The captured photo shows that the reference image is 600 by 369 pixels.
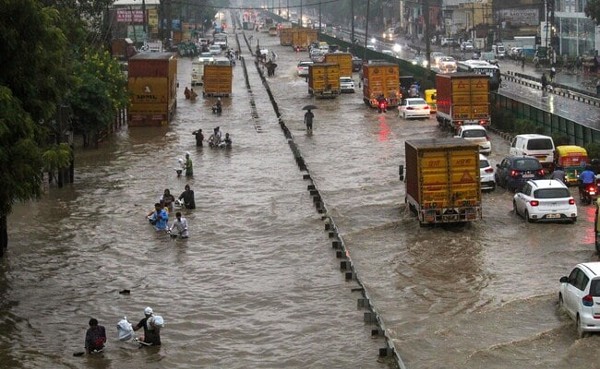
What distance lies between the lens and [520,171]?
120 ft

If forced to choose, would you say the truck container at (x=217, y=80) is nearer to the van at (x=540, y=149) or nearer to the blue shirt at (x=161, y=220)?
the van at (x=540, y=149)

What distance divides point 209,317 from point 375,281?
4.47 m

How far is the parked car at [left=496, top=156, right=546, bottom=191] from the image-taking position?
36.2 meters

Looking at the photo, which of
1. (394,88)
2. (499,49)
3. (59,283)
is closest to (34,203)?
(59,283)

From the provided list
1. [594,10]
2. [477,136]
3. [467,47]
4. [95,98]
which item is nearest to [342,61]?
[594,10]

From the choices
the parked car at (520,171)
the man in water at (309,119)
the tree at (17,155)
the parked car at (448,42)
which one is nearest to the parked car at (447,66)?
the man in water at (309,119)

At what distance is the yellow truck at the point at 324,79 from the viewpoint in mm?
73812

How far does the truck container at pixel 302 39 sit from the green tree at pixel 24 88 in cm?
11340

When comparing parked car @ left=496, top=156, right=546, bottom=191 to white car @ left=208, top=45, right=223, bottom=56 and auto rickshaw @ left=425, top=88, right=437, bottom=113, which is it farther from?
white car @ left=208, top=45, right=223, bottom=56

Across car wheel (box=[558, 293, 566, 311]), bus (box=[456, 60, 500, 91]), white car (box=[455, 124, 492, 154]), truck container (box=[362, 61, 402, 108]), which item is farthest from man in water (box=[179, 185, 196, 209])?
bus (box=[456, 60, 500, 91])

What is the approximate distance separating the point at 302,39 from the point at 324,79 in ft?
217

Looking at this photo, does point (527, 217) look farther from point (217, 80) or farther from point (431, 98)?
point (217, 80)

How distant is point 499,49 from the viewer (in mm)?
113188

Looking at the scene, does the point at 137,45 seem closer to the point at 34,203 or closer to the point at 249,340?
the point at 34,203
